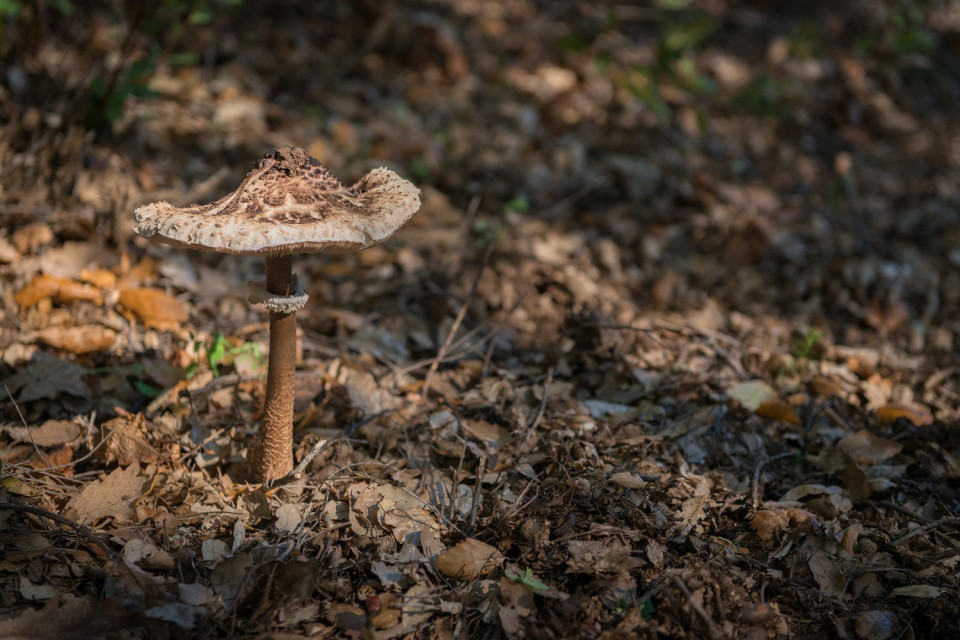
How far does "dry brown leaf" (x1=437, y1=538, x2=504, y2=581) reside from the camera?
295cm

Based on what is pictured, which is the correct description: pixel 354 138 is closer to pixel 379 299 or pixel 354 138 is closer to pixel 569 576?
pixel 379 299

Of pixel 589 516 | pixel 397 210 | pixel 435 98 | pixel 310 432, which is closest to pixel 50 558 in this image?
pixel 310 432

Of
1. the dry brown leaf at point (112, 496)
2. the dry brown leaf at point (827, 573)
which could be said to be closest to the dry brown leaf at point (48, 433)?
Answer: the dry brown leaf at point (112, 496)

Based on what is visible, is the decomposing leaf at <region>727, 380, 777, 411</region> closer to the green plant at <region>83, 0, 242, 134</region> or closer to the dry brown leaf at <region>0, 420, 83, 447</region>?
the dry brown leaf at <region>0, 420, 83, 447</region>

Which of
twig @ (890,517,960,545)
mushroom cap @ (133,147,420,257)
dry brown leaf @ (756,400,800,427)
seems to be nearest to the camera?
mushroom cap @ (133,147,420,257)

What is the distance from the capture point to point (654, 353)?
4699 millimetres

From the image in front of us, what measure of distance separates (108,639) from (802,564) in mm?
2880

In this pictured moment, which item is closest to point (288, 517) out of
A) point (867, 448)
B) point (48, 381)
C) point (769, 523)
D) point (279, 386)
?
point (279, 386)

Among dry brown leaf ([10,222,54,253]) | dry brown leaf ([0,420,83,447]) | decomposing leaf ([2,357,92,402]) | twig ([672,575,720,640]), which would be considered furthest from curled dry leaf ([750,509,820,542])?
dry brown leaf ([10,222,54,253])

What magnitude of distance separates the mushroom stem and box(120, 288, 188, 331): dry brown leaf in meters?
1.46

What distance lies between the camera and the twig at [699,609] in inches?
103

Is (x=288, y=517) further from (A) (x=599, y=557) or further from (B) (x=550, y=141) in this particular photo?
(B) (x=550, y=141)

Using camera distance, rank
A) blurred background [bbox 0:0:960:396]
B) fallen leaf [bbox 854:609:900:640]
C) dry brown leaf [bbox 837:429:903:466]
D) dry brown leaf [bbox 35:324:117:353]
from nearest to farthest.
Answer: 1. fallen leaf [bbox 854:609:900:640]
2. dry brown leaf [bbox 837:429:903:466]
3. dry brown leaf [bbox 35:324:117:353]
4. blurred background [bbox 0:0:960:396]

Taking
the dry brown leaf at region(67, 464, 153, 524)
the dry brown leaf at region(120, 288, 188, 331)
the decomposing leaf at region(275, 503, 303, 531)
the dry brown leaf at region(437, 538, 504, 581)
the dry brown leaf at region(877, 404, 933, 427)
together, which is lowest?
the dry brown leaf at region(877, 404, 933, 427)
